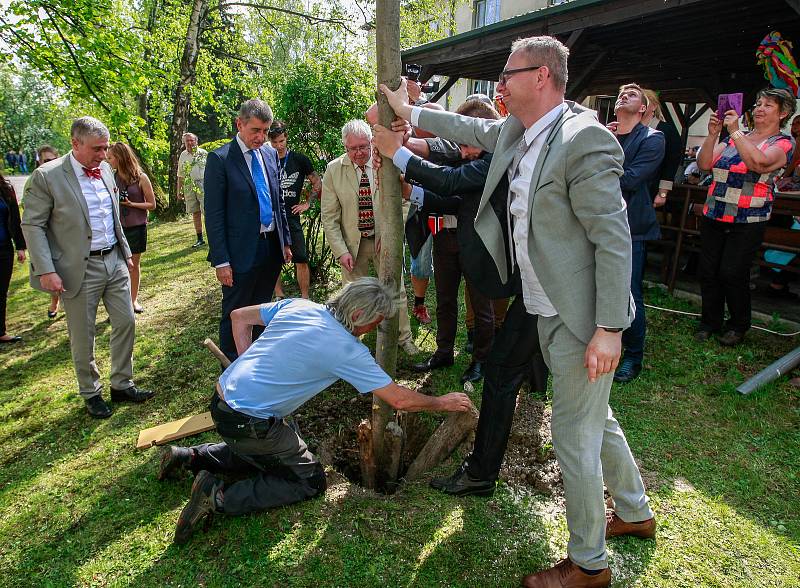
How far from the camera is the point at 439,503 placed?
2.79 meters

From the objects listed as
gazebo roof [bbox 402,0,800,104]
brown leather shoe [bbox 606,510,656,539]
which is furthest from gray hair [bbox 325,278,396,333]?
gazebo roof [bbox 402,0,800,104]

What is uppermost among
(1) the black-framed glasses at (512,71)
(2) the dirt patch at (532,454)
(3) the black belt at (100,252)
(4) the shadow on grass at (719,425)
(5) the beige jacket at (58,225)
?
(1) the black-framed glasses at (512,71)

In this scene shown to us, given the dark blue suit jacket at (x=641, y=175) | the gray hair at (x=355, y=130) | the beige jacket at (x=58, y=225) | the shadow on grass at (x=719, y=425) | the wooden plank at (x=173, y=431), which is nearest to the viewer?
the shadow on grass at (x=719, y=425)

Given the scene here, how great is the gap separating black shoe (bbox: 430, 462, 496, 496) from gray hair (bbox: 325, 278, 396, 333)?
1.03 m

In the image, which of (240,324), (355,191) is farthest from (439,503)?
(355,191)

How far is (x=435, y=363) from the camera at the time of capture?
175 inches

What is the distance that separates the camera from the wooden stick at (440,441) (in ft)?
10.3

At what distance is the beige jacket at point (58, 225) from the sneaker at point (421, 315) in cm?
317

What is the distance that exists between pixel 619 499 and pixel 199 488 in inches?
83.4

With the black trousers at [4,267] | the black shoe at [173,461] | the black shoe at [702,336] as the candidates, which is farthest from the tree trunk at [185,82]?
the black shoe at [702,336]

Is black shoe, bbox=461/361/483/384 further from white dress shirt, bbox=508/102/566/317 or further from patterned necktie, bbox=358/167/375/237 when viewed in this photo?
white dress shirt, bbox=508/102/566/317

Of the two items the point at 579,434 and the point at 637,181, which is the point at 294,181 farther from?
the point at 579,434

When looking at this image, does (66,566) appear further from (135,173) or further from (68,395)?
(135,173)

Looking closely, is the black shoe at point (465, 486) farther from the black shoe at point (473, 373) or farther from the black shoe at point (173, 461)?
the black shoe at point (173, 461)
